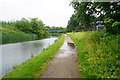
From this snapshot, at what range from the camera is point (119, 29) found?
3537 millimetres

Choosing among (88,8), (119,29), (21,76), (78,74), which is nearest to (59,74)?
(78,74)

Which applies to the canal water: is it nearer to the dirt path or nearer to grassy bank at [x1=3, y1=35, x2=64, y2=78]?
grassy bank at [x1=3, y1=35, x2=64, y2=78]

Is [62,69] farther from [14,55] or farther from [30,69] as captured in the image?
[14,55]

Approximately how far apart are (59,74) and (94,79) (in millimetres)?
1348

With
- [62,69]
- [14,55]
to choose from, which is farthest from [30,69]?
[14,55]

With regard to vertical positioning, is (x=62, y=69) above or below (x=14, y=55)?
above

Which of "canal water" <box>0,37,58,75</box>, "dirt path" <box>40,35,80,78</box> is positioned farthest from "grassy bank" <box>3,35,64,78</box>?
"canal water" <box>0,37,58,75</box>

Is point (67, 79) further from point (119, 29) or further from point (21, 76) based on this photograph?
point (119, 29)

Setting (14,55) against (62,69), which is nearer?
(62,69)

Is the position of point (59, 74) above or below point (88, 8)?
below

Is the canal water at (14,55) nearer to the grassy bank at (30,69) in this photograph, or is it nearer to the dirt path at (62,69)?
the grassy bank at (30,69)

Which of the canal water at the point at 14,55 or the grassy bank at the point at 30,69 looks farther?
the canal water at the point at 14,55

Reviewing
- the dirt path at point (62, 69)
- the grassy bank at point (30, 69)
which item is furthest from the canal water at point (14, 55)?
the dirt path at point (62, 69)

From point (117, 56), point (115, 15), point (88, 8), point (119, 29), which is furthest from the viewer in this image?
point (88, 8)
